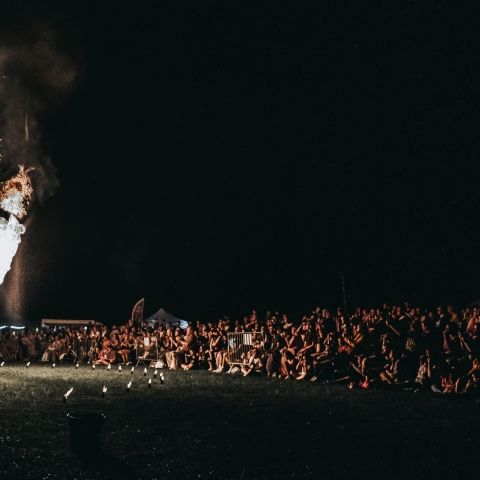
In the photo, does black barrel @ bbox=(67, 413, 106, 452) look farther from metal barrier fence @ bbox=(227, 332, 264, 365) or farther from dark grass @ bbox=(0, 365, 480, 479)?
metal barrier fence @ bbox=(227, 332, 264, 365)

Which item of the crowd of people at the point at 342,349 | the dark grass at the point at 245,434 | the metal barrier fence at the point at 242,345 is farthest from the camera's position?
the metal barrier fence at the point at 242,345

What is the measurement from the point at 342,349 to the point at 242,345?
6.40 m

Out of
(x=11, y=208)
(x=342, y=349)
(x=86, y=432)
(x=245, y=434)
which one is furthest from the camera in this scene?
(x=11, y=208)

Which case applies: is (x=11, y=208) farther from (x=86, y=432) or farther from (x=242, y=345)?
(x=86, y=432)

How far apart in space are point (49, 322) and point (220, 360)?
32061 mm

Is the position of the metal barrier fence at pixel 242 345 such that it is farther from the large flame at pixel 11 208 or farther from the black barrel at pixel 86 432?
the black barrel at pixel 86 432

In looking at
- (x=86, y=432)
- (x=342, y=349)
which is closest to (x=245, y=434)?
(x=86, y=432)

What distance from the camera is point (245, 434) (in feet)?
32.9

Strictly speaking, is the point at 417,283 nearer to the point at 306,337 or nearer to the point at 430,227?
the point at 430,227

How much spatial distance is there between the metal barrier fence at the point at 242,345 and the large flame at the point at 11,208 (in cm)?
949

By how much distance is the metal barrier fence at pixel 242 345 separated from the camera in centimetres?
2422

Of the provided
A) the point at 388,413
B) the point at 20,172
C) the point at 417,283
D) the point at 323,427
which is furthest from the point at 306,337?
the point at 417,283

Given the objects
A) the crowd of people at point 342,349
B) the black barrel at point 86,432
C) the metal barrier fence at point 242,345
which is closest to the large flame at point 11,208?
the crowd of people at point 342,349

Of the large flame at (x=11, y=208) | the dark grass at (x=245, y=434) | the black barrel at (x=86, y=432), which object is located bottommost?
the dark grass at (x=245, y=434)
